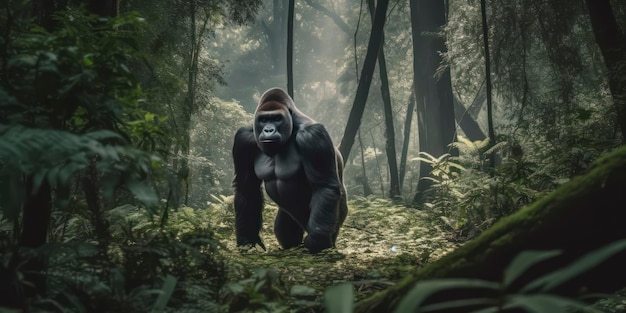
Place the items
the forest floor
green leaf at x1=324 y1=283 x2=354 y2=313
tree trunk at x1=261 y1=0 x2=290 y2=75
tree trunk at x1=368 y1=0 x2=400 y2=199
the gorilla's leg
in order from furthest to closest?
tree trunk at x1=261 y1=0 x2=290 y2=75 < tree trunk at x1=368 y1=0 x2=400 y2=199 < the gorilla's leg < the forest floor < green leaf at x1=324 y1=283 x2=354 y2=313

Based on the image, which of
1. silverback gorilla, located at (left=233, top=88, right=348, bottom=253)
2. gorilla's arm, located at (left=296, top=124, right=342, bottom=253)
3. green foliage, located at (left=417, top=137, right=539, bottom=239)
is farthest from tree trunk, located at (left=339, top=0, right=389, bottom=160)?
gorilla's arm, located at (left=296, top=124, right=342, bottom=253)

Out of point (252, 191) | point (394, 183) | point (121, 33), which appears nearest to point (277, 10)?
point (394, 183)

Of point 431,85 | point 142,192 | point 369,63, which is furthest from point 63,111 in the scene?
point 431,85

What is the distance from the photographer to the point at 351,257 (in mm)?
4430

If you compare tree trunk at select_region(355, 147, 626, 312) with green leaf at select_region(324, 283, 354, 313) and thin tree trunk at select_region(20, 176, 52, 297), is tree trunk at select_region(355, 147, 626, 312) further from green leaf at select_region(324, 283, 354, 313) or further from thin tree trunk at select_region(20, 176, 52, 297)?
thin tree trunk at select_region(20, 176, 52, 297)

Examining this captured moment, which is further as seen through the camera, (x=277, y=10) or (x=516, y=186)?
(x=277, y=10)

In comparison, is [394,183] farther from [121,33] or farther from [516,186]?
[121,33]

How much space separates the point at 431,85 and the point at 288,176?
622 cm

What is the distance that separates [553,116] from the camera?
7.79 meters

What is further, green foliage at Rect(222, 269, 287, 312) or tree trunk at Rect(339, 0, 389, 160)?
tree trunk at Rect(339, 0, 389, 160)

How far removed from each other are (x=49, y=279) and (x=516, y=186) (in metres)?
4.23

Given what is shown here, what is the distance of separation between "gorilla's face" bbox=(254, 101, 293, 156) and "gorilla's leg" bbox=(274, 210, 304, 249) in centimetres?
78

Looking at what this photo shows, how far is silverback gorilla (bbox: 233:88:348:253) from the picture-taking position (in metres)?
4.77

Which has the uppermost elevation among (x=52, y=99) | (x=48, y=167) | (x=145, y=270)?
(x=52, y=99)
